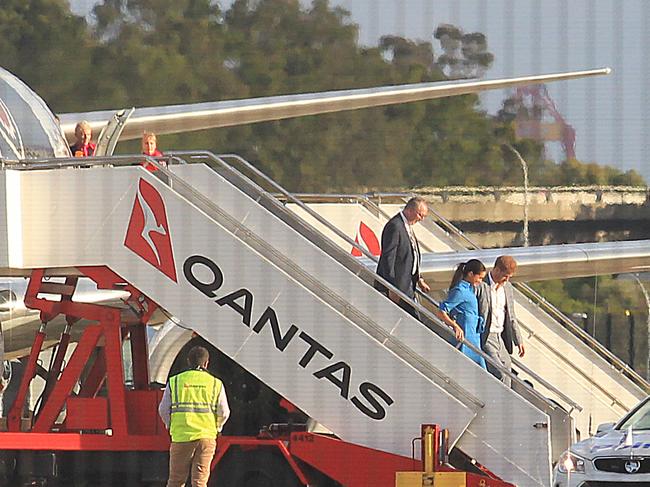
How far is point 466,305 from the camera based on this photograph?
903 cm

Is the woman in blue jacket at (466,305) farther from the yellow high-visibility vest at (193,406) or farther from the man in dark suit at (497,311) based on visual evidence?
the yellow high-visibility vest at (193,406)

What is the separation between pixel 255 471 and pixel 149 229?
64.7 inches

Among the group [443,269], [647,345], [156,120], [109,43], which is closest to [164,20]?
[109,43]

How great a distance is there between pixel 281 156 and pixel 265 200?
1706 centimetres

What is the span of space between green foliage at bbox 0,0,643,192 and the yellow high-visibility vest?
52.5 feet

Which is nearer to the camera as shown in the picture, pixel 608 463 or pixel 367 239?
pixel 608 463

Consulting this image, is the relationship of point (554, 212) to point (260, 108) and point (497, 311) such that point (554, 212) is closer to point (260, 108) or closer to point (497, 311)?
point (260, 108)


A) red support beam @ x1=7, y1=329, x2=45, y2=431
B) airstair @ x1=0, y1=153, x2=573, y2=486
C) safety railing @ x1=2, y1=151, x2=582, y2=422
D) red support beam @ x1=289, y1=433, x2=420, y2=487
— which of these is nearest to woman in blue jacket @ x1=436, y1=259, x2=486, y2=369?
safety railing @ x1=2, y1=151, x2=582, y2=422

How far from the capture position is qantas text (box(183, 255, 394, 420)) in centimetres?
835

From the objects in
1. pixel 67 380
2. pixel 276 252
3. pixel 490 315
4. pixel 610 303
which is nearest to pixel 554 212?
pixel 610 303

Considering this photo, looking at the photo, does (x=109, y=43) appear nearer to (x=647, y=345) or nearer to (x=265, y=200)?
(x=647, y=345)

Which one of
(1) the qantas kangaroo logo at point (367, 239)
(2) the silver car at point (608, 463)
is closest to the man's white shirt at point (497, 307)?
(2) the silver car at point (608, 463)

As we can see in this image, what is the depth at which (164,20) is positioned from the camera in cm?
2748

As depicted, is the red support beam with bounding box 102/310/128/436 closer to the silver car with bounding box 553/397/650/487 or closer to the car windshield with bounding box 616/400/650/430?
the silver car with bounding box 553/397/650/487
